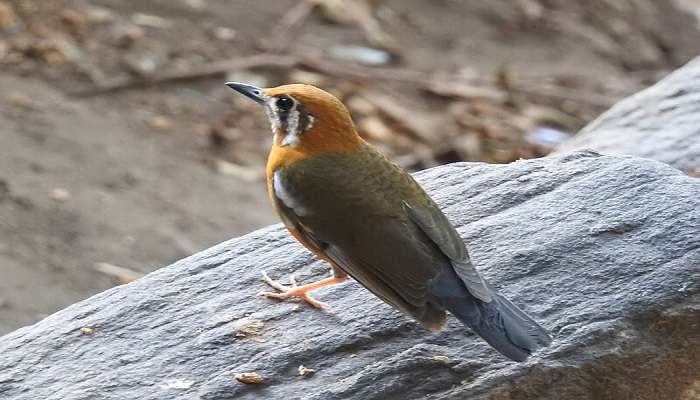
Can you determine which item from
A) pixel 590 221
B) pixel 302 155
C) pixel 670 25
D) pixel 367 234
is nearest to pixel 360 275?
pixel 367 234

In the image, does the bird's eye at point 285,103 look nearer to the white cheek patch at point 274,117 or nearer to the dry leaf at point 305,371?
the white cheek patch at point 274,117

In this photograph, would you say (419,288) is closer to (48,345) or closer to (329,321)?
(329,321)

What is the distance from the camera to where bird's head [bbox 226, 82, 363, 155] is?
3793 mm

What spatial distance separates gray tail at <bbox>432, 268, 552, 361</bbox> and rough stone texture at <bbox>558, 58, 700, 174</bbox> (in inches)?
67.0

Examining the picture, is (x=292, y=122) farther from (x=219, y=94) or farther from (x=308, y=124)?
(x=219, y=94)

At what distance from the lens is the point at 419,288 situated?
11.2 ft

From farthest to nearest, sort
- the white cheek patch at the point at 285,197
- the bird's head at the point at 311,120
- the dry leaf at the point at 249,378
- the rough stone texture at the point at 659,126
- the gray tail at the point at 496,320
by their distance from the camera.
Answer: the rough stone texture at the point at 659,126, the bird's head at the point at 311,120, the white cheek patch at the point at 285,197, the dry leaf at the point at 249,378, the gray tail at the point at 496,320

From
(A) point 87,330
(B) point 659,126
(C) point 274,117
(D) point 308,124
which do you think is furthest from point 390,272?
(B) point 659,126

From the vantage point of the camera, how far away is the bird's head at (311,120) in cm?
379

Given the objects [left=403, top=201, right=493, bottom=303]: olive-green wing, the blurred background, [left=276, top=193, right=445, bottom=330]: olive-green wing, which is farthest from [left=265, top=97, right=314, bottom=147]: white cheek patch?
the blurred background

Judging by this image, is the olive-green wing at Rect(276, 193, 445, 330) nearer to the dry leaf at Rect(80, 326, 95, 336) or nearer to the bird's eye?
the bird's eye

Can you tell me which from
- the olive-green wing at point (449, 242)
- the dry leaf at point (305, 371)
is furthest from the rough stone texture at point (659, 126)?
the dry leaf at point (305, 371)

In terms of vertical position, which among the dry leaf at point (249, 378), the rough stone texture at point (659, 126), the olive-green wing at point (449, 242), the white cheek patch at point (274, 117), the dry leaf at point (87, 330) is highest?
the white cheek patch at point (274, 117)

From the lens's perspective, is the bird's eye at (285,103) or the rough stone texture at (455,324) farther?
the bird's eye at (285,103)
